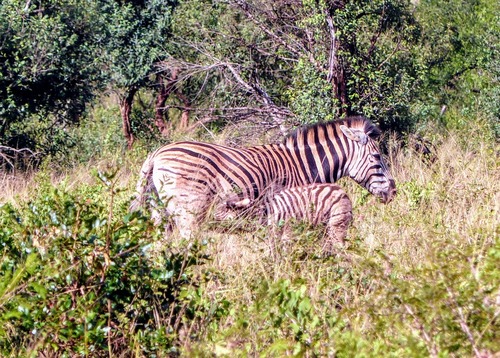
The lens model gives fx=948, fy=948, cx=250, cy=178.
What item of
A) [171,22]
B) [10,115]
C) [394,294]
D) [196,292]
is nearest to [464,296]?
[394,294]

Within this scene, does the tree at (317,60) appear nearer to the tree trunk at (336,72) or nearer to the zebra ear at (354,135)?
the tree trunk at (336,72)

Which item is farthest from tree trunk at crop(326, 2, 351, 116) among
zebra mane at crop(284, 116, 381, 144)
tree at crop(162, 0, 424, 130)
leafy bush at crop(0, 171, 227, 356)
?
leafy bush at crop(0, 171, 227, 356)

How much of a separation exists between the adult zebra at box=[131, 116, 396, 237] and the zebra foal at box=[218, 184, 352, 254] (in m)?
0.27

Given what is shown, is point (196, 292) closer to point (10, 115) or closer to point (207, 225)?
point (207, 225)

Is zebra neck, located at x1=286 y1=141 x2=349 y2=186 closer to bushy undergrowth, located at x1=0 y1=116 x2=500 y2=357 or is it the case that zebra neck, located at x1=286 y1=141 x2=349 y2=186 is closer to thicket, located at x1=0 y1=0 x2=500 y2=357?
thicket, located at x1=0 y1=0 x2=500 y2=357

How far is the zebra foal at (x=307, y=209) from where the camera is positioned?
7.48m

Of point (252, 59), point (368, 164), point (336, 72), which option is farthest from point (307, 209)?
point (252, 59)

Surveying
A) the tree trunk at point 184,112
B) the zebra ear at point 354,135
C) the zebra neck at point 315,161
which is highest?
the zebra ear at point 354,135

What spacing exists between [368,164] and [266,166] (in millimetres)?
1079

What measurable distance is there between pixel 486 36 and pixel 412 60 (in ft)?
4.72

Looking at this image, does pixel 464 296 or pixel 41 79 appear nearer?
pixel 464 296

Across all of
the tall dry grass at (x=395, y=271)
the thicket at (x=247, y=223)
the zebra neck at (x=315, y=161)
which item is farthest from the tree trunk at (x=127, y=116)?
the zebra neck at (x=315, y=161)

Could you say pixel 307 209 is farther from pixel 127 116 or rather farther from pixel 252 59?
pixel 127 116

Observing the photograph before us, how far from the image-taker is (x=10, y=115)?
477 inches
